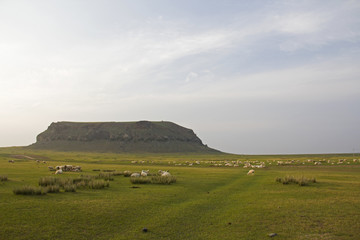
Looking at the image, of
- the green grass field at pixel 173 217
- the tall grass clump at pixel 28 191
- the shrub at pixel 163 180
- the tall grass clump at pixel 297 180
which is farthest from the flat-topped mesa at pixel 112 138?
the green grass field at pixel 173 217

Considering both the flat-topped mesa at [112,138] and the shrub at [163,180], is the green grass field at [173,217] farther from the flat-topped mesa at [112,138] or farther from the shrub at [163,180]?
the flat-topped mesa at [112,138]

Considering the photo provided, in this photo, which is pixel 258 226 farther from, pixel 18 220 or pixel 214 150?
pixel 214 150

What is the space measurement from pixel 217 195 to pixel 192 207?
4.13m

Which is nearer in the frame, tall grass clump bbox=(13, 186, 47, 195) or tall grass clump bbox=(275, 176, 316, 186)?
tall grass clump bbox=(13, 186, 47, 195)

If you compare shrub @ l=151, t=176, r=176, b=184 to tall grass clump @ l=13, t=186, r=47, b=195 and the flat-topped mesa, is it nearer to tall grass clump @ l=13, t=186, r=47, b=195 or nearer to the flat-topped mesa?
tall grass clump @ l=13, t=186, r=47, b=195

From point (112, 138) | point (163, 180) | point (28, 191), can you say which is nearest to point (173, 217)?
point (28, 191)

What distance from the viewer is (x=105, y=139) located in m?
175

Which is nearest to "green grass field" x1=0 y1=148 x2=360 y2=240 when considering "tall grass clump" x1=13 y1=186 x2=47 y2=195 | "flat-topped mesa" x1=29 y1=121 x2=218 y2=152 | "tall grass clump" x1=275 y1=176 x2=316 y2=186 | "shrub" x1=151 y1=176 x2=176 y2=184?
"tall grass clump" x1=13 y1=186 x2=47 y2=195

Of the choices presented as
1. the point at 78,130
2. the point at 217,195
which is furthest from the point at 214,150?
the point at 217,195

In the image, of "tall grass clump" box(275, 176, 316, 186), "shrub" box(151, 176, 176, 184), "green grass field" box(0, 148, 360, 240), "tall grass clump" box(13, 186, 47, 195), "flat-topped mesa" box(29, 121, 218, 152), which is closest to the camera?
"green grass field" box(0, 148, 360, 240)

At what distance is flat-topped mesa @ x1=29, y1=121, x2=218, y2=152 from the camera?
167075 millimetres

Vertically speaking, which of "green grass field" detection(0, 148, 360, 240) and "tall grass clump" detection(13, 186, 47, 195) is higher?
"tall grass clump" detection(13, 186, 47, 195)

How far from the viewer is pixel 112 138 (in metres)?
175

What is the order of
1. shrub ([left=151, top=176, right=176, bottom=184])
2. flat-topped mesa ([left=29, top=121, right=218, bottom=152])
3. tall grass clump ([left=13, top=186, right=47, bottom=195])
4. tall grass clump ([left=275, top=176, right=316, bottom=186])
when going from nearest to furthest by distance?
tall grass clump ([left=13, top=186, right=47, bottom=195])
tall grass clump ([left=275, top=176, right=316, bottom=186])
shrub ([left=151, top=176, right=176, bottom=184])
flat-topped mesa ([left=29, top=121, right=218, bottom=152])
